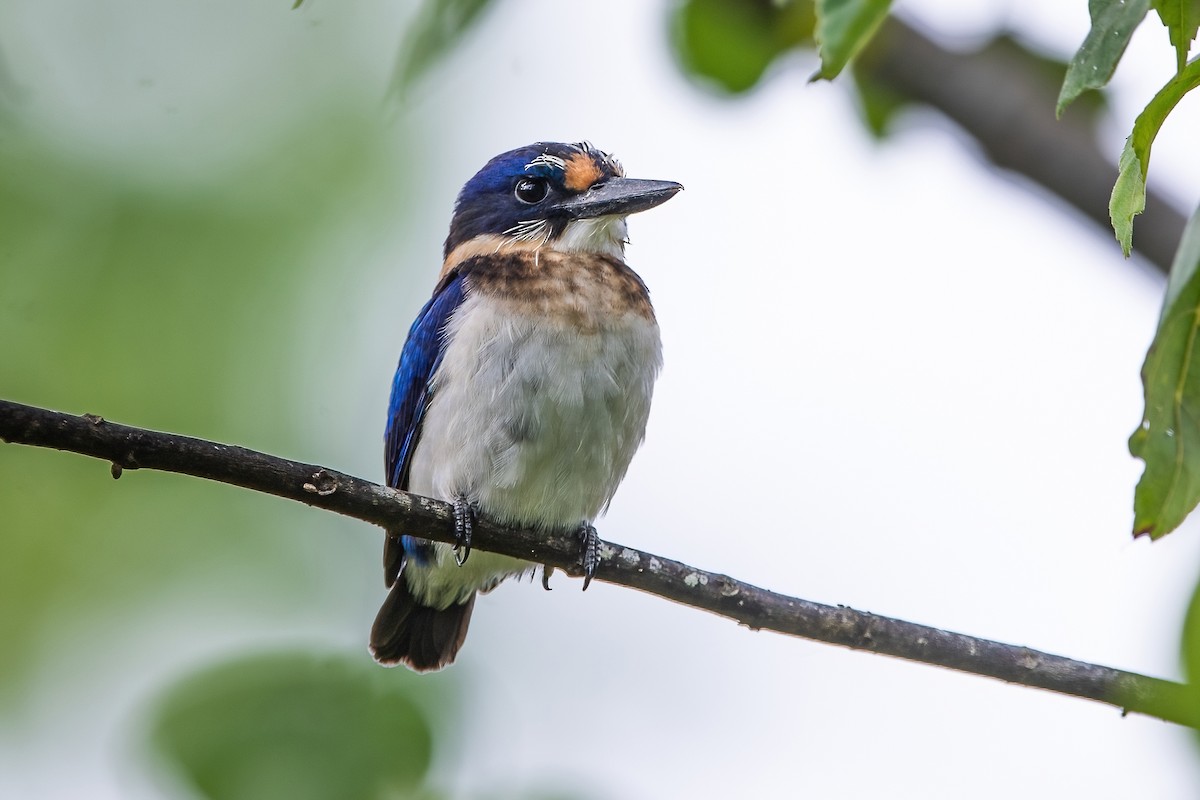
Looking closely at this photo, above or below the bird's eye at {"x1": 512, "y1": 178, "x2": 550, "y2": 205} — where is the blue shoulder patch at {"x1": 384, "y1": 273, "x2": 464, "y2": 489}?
below

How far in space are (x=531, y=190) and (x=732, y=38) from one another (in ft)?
4.75

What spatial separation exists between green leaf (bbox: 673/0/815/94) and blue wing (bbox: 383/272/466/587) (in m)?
1.27

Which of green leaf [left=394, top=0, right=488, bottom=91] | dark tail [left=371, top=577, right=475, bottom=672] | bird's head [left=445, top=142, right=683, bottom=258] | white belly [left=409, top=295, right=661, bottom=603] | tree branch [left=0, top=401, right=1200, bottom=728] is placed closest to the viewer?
green leaf [left=394, top=0, right=488, bottom=91]

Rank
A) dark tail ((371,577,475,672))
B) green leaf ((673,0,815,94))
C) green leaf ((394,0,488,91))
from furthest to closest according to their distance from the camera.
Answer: dark tail ((371,577,475,672)), green leaf ((673,0,815,94)), green leaf ((394,0,488,91))

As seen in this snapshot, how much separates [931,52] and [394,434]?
2.28 m

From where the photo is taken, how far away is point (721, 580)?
126 inches

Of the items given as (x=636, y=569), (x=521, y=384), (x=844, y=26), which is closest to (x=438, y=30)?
(x=844, y=26)

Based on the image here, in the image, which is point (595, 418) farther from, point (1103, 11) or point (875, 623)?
point (1103, 11)

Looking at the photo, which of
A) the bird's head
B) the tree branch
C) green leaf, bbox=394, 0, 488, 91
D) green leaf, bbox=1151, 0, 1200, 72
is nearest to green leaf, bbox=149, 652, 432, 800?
the tree branch

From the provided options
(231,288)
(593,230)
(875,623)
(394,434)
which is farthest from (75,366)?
(875,623)

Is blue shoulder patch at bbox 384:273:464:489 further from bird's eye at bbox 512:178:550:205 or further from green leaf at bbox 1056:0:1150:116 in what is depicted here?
green leaf at bbox 1056:0:1150:116

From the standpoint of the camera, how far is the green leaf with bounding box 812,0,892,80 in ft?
5.24

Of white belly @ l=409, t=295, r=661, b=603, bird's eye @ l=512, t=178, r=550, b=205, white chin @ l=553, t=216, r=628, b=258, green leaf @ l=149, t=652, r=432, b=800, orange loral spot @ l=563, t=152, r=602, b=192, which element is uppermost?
orange loral spot @ l=563, t=152, r=602, b=192

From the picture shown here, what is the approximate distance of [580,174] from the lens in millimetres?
5004
